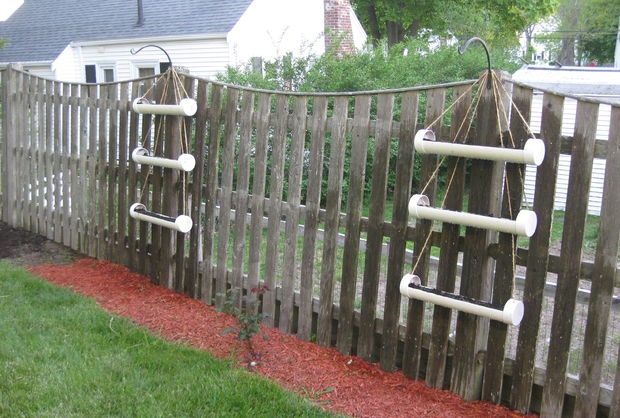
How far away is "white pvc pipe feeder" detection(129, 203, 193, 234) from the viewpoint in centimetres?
503

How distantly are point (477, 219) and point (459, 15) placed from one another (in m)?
28.1

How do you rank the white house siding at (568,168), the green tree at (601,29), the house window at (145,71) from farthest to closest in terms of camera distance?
the green tree at (601,29) → the house window at (145,71) → the white house siding at (568,168)

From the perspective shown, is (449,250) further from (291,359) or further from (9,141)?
(9,141)

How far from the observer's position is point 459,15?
29.4 m

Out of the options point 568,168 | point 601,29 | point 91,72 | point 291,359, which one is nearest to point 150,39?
point 91,72

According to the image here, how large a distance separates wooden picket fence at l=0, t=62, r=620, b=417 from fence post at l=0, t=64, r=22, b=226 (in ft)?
3.32

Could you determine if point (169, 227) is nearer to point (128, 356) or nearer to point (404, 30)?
point (128, 356)

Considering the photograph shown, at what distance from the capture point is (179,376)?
3773 millimetres

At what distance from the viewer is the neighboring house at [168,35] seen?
56.7ft

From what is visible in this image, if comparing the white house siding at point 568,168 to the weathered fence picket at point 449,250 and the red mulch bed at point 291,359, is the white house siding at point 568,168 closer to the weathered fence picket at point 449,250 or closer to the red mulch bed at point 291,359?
the red mulch bed at point 291,359

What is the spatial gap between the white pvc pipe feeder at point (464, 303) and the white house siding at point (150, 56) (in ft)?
41.8

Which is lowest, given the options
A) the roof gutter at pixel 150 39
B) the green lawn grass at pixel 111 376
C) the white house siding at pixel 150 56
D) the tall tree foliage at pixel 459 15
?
the green lawn grass at pixel 111 376

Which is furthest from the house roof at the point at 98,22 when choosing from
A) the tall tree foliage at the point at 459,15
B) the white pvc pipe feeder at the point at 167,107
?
the white pvc pipe feeder at the point at 167,107

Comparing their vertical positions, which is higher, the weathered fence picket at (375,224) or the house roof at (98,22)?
the house roof at (98,22)
